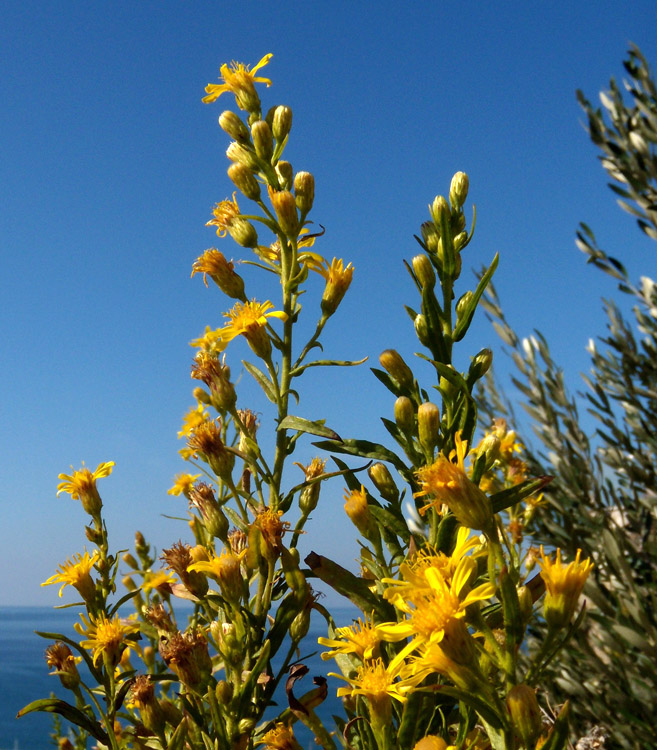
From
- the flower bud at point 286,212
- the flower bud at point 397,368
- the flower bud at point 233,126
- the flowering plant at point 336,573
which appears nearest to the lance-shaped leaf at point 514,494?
the flowering plant at point 336,573

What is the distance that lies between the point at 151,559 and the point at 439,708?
142 cm

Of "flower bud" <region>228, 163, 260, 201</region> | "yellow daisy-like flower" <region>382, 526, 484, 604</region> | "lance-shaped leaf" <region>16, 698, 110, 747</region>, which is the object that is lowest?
"lance-shaped leaf" <region>16, 698, 110, 747</region>

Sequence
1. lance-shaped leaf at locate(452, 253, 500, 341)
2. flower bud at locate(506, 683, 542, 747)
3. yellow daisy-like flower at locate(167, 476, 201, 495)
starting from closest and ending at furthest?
flower bud at locate(506, 683, 542, 747) < lance-shaped leaf at locate(452, 253, 500, 341) < yellow daisy-like flower at locate(167, 476, 201, 495)

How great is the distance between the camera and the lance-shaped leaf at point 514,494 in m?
0.78

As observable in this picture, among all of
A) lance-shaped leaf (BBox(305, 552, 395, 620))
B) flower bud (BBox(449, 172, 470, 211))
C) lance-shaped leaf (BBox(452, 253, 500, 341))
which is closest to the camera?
lance-shaped leaf (BBox(305, 552, 395, 620))

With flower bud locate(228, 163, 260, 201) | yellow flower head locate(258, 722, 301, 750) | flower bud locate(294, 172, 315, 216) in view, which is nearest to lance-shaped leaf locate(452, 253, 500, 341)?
flower bud locate(294, 172, 315, 216)

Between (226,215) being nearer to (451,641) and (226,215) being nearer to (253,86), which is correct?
(253,86)

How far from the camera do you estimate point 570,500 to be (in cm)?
253

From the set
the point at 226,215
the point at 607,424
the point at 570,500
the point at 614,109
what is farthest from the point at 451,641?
the point at 614,109

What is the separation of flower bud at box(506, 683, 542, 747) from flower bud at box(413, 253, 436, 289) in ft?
1.83

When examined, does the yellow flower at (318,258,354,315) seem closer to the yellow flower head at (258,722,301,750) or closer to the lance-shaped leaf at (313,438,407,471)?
the lance-shaped leaf at (313,438,407,471)

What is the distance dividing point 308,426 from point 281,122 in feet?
2.01

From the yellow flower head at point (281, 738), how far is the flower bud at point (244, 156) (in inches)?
36.8

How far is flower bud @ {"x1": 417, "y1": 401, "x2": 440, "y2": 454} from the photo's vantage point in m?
0.83
